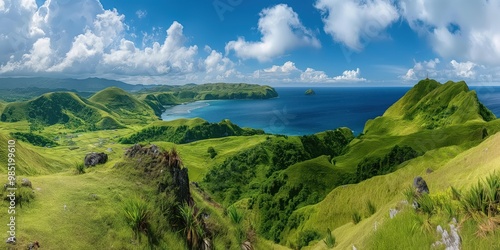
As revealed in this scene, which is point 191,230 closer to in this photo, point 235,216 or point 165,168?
point 235,216

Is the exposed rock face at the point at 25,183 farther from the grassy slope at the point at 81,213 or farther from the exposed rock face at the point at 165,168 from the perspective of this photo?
the exposed rock face at the point at 165,168

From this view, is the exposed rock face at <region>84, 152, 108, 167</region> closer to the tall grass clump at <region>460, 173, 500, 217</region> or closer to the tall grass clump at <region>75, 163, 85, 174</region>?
the tall grass clump at <region>75, 163, 85, 174</region>

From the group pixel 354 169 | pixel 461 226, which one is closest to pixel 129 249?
pixel 461 226

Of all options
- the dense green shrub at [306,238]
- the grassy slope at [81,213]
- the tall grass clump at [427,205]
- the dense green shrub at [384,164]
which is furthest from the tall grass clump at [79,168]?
the dense green shrub at [384,164]

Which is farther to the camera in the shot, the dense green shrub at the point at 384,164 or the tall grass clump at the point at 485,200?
the dense green shrub at the point at 384,164

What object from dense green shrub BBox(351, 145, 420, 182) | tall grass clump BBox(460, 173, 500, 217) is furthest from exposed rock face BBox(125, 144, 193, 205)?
dense green shrub BBox(351, 145, 420, 182)

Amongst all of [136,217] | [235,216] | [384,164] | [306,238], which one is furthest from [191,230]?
[384,164]

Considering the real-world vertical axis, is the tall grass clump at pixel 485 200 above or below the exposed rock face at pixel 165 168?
above

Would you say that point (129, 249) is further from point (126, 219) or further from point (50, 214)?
point (50, 214)

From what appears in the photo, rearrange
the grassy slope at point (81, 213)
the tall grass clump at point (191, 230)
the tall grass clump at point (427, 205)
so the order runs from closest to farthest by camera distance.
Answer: the grassy slope at point (81, 213)
the tall grass clump at point (427, 205)
the tall grass clump at point (191, 230)
